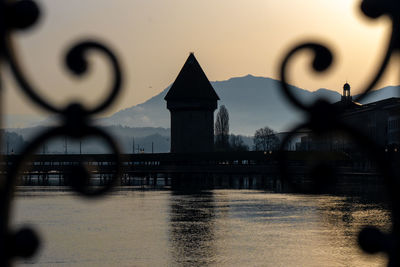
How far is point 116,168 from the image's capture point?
62.2 inches

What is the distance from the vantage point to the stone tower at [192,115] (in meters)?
89.1

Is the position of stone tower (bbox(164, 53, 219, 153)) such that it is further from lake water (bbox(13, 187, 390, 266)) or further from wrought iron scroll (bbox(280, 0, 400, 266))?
wrought iron scroll (bbox(280, 0, 400, 266))

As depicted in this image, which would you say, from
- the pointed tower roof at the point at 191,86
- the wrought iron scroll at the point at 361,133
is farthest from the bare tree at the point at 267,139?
the wrought iron scroll at the point at 361,133

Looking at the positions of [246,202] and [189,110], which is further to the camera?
[189,110]

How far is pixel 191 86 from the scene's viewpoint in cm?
9344

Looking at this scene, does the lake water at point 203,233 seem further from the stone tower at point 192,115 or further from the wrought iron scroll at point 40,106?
the stone tower at point 192,115

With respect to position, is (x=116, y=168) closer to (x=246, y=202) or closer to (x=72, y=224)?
(x=72, y=224)

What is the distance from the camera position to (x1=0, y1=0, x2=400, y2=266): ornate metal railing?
151 centimetres

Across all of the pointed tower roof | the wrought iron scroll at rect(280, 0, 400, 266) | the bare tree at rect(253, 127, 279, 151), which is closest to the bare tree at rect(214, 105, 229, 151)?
the bare tree at rect(253, 127, 279, 151)

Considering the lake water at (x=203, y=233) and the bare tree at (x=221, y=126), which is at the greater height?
the bare tree at (x=221, y=126)

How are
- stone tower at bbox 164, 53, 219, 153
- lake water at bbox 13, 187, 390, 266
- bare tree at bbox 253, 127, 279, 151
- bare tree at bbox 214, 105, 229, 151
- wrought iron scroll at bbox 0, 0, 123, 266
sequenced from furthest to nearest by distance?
bare tree at bbox 253, 127, 279, 151, bare tree at bbox 214, 105, 229, 151, stone tower at bbox 164, 53, 219, 153, lake water at bbox 13, 187, 390, 266, wrought iron scroll at bbox 0, 0, 123, 266

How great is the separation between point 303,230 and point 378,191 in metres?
28.6

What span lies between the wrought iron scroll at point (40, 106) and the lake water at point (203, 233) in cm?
1673

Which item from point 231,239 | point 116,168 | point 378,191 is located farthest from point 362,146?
point 378,191
